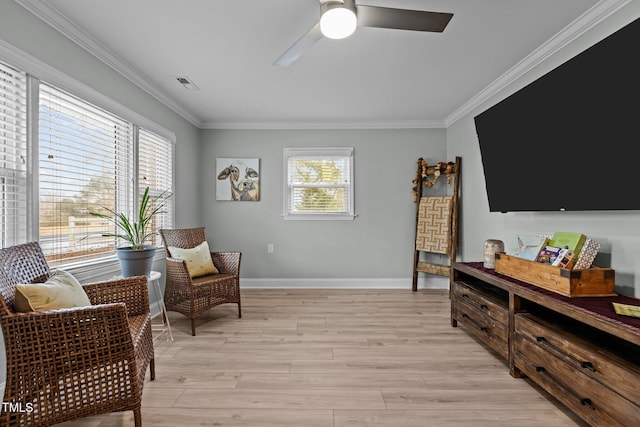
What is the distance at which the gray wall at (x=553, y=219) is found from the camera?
72.5 inches

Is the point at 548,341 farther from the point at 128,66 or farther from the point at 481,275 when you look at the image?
the point at 128,66

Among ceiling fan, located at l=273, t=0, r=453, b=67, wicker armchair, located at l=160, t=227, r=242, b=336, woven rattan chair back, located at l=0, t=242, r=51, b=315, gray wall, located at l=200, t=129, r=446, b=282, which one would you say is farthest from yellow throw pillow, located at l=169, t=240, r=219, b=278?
ceiling fan, located at l=273, t=0, r=453, b=67

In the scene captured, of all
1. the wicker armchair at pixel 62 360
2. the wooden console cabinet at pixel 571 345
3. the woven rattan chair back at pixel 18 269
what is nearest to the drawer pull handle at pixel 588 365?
the wooden console cabinet at pixel 571 345

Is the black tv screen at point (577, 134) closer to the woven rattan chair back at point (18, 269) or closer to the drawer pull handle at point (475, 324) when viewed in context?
the drawer pull handle at point (475, 324)

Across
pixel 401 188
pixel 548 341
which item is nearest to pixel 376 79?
pixel 401 188

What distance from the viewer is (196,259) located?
313 centimetres

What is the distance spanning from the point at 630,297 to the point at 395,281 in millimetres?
2681

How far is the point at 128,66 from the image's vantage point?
2705 mm

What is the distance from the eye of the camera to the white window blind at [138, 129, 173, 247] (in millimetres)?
3156

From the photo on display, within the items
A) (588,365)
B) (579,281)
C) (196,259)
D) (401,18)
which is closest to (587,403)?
(588,365)

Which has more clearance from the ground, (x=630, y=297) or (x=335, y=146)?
(x=335, y=146)

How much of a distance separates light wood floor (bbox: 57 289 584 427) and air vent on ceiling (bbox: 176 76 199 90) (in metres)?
2.34

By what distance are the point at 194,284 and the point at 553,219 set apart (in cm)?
305

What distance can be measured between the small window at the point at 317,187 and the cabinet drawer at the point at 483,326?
1993 millimetres
